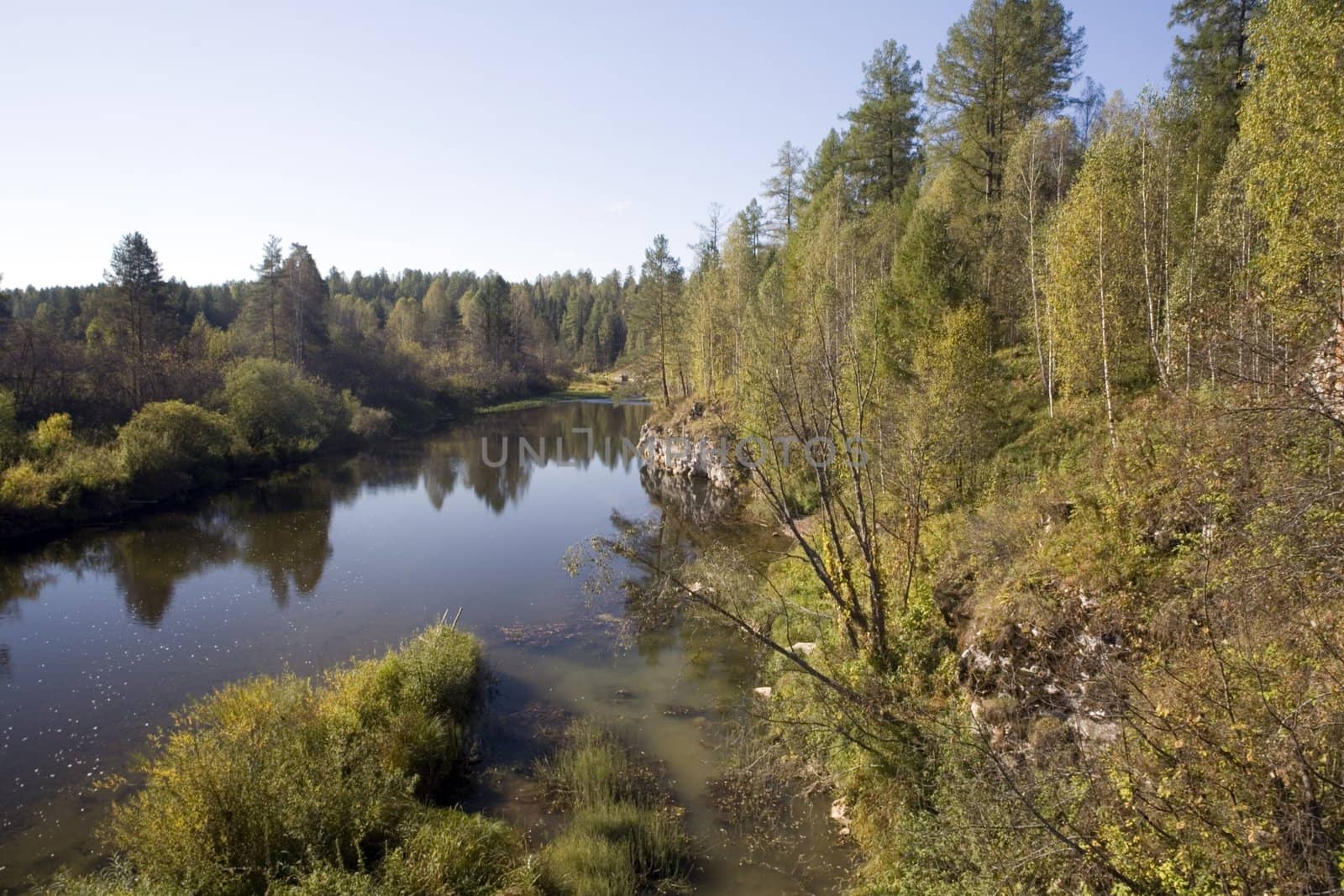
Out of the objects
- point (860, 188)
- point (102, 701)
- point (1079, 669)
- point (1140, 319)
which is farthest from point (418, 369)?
point (1079, 669)

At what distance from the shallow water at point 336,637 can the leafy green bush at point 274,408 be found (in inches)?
248

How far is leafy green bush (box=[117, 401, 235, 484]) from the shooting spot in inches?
1151

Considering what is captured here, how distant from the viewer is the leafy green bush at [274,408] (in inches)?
1474

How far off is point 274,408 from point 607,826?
3665 cm

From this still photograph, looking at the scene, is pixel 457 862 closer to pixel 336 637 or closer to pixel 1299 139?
pixel 336 637

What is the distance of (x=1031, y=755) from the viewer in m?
8.30

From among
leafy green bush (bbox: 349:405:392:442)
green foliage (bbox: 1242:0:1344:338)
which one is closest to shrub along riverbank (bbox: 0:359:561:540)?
leafy green bush (bbox: 349:405:392:442)

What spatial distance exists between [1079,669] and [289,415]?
41561mm

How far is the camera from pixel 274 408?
127ft

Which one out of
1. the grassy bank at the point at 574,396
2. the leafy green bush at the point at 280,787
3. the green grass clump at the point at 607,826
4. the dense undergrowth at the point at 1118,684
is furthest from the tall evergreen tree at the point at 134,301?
the dense undergrowth at the point at 1118,684

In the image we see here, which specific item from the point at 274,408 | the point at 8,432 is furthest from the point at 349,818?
the point at 274,408

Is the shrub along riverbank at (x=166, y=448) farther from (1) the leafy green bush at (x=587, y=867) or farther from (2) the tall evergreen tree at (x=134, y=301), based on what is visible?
(1) the leafy green bush at (x=587, y=867)

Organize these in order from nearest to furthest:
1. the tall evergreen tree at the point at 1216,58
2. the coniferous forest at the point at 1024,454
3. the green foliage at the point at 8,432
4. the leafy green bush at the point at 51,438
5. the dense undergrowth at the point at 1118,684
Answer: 1. the dense undergrowth at the point at 1118,684
2. the coniferous forest at the point at 1024,454
3. the tall evergreen tree at the point at 1216,58
4. the green foliage at the point at 8,432
5. the leafy green bush at the point at 51,438

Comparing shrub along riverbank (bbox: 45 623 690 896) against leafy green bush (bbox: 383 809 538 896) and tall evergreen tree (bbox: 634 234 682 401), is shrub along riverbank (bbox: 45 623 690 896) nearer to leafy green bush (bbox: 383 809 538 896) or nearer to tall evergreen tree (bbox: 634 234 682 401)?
leafy green bush (bbox: 383 809 538 896)
